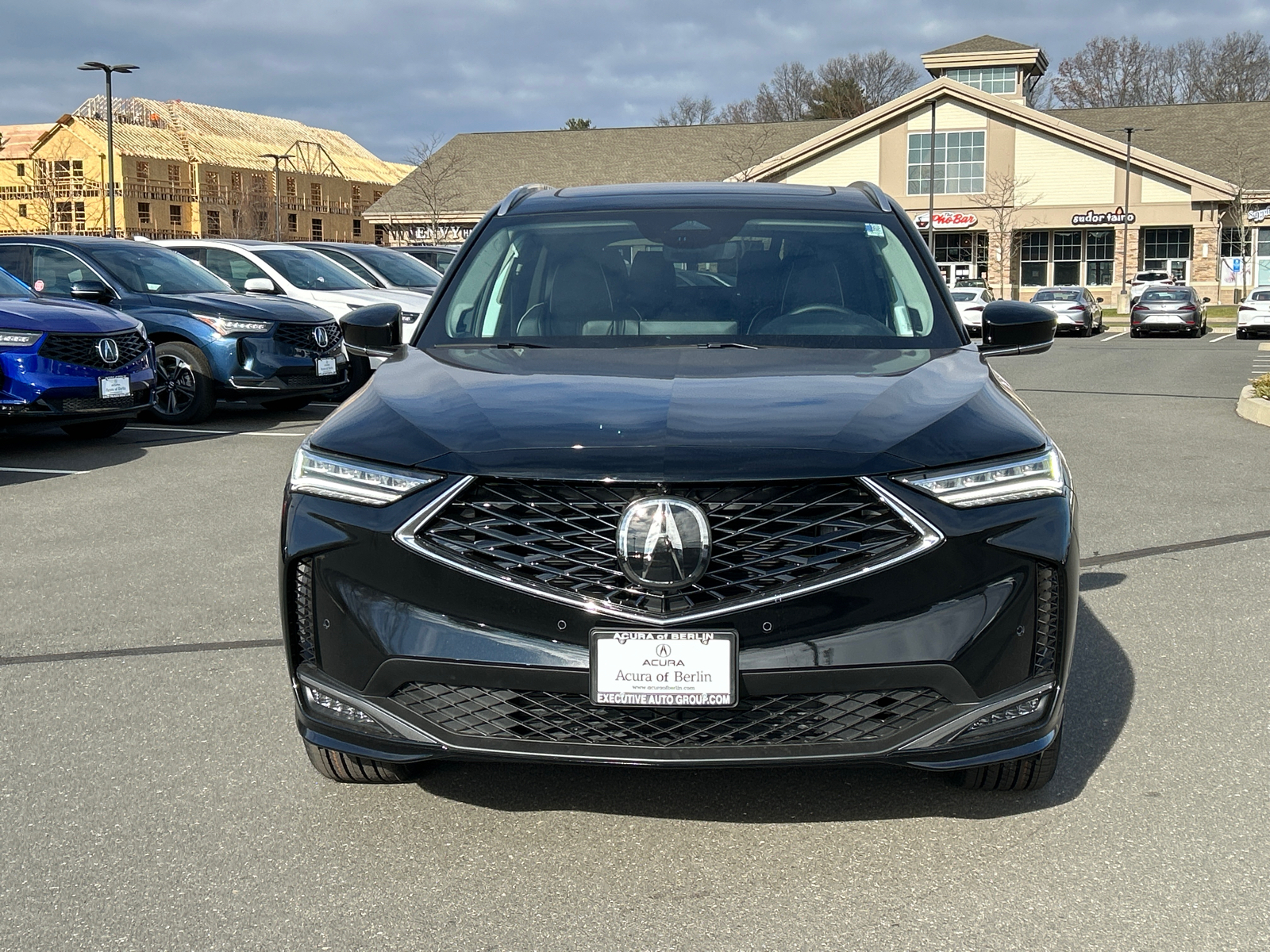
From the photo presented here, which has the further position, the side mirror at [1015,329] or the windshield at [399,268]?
the windshield at [399,268]

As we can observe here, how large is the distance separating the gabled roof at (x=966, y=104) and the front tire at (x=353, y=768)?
178 ft

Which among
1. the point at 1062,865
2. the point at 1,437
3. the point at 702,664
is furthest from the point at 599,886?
the point at 1,437

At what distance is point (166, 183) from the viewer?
8119cm

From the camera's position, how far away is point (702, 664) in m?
3.11

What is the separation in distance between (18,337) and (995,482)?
9502mm

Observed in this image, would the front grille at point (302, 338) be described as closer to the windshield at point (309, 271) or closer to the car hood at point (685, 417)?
the windshield at point (309, 271)

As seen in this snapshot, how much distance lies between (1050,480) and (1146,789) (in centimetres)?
103

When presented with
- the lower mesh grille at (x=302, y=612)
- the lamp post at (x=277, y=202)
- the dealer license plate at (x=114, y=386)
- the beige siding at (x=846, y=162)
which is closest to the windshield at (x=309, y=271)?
the dealer license plate at (x=114, y=386)

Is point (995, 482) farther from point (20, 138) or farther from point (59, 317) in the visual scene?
point (20, 138)

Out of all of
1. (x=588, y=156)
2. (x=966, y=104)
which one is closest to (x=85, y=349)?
(x=966, y=104)

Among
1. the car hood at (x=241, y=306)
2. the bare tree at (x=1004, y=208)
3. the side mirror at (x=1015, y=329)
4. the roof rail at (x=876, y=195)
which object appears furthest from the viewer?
the bare tree at (x=1004, y=208)

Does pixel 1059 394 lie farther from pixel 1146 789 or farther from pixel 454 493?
pixel 454 493

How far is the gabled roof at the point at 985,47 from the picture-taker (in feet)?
205

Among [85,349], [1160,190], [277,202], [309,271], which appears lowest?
[85,349]
